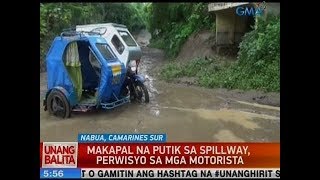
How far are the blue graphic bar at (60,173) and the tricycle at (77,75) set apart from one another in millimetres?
2136

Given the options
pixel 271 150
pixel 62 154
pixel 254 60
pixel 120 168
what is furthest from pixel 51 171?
pixel 254 60

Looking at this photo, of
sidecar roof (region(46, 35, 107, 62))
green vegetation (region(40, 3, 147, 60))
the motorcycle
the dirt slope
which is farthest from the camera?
the dirt slope

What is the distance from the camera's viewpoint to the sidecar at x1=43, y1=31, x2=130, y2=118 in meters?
6.67

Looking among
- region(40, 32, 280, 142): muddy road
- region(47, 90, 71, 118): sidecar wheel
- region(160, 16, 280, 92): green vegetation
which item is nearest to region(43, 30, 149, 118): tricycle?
region(47, 90, 71, 118): sidecar wheel

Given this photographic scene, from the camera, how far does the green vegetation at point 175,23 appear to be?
13.9 meters

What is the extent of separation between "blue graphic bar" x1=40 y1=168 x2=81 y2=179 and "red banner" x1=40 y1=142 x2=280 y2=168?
0.07 meters

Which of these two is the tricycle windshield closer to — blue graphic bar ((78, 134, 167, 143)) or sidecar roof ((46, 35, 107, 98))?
sidecar roof ((46, 35, 107, 98))

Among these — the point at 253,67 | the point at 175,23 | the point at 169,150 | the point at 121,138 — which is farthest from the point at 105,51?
the point at 175,23

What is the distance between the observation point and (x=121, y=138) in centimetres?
481

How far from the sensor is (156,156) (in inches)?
185

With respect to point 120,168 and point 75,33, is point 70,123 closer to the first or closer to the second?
point 75,33

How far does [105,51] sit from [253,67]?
398cm

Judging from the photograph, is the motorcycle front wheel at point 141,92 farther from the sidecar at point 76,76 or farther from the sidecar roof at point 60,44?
the sidecar roof at point 60,44

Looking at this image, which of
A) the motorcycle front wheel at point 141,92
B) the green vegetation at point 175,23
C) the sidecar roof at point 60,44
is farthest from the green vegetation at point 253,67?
the sidecar roof at point 60,44
